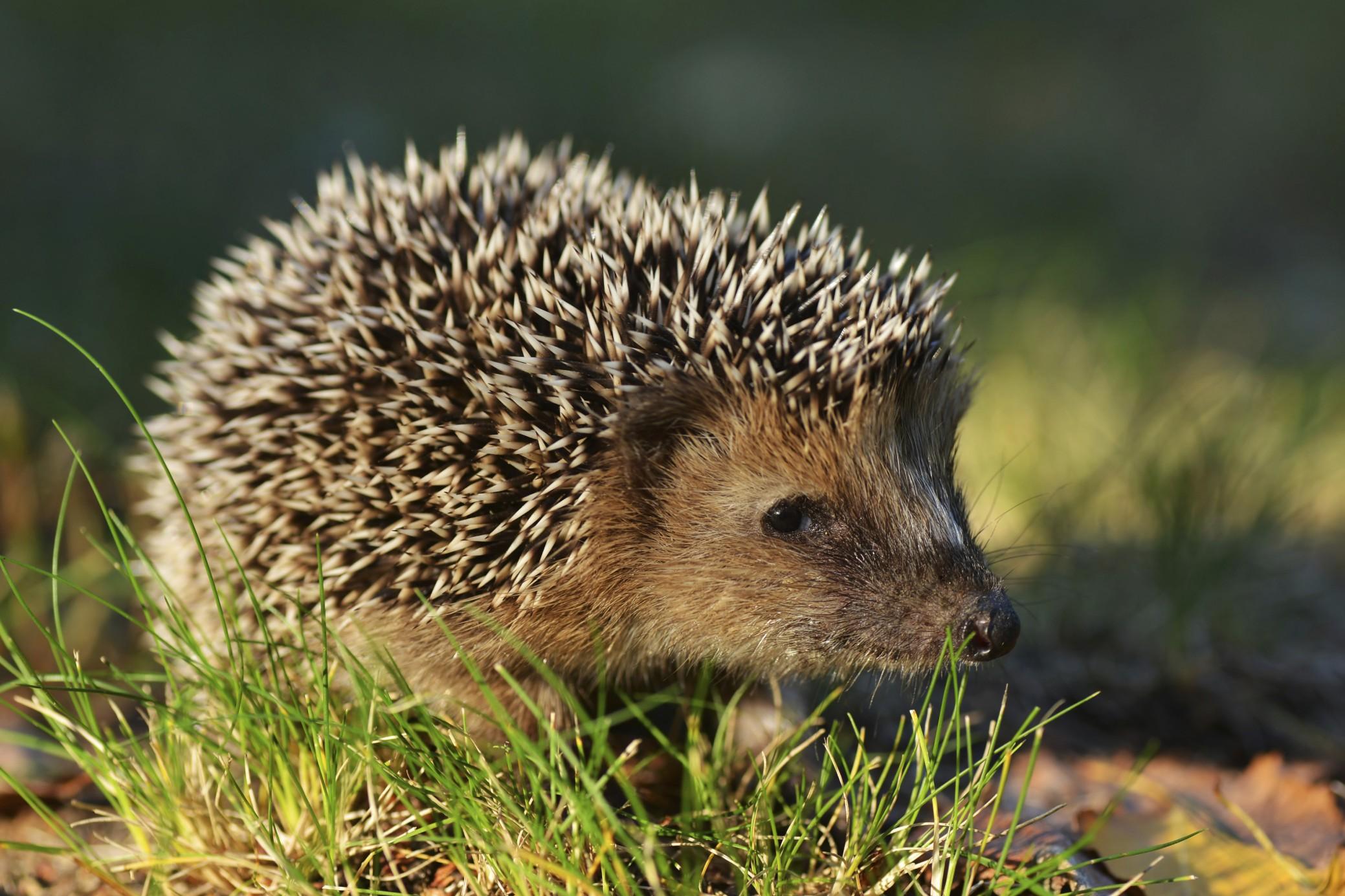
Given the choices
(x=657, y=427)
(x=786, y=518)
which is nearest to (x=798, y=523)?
(x=786, y=518)

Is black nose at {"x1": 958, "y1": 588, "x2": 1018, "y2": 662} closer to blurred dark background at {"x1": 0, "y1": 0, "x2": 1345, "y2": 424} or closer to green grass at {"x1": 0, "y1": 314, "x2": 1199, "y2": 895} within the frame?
green grass at {"x1": 0, "y1": 314, "x2": 1199, "y2": 895}

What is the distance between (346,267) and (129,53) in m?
7.68

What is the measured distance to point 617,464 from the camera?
9.56 ft

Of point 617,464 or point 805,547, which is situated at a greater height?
point 617,464

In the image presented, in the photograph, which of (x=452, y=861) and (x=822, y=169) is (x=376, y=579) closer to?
(x=452, y=861)

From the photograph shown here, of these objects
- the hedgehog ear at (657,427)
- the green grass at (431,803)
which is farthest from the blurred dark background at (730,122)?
the hedgehog ear at (657,427)

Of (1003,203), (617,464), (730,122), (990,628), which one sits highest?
(730,122)

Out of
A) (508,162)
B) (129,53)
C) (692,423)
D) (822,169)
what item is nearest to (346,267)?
(508,162)

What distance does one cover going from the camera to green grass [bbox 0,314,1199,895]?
2.42 meters

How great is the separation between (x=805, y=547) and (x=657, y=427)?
478 millimetres

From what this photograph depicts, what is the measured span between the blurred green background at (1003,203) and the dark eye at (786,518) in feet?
2.48

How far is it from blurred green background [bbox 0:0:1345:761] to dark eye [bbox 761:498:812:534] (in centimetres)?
75

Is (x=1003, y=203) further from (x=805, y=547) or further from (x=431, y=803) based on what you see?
(x=431, y=803)

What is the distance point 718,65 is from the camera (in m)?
12.2
